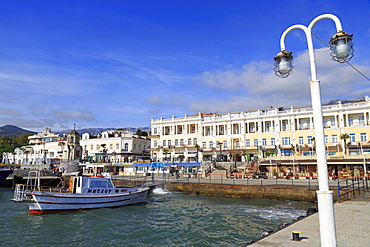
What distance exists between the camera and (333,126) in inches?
2141

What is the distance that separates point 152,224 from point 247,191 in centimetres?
1518

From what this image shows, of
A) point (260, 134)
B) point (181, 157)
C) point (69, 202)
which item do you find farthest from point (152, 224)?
point (181, 157)

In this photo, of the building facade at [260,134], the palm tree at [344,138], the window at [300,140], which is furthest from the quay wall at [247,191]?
the window at [300,140]

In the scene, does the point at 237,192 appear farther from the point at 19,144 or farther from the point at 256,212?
the point at 19,144

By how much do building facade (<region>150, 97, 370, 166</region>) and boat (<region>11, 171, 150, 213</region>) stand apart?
102 ft

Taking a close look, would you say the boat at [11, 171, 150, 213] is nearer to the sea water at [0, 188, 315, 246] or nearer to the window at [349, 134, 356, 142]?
the sea water at [0, 188, 315, 246]

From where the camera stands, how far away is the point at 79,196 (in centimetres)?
2416

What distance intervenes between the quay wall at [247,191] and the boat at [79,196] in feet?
26.3

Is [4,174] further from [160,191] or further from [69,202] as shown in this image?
[69,202]

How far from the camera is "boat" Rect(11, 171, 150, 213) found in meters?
22.6

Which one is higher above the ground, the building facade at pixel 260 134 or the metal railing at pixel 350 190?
the building facade at pixel 260 134

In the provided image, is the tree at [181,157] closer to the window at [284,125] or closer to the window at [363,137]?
the window at [284,125]

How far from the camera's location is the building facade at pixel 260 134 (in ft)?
171

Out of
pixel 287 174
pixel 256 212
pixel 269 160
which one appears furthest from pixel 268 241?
pixel 269 160
